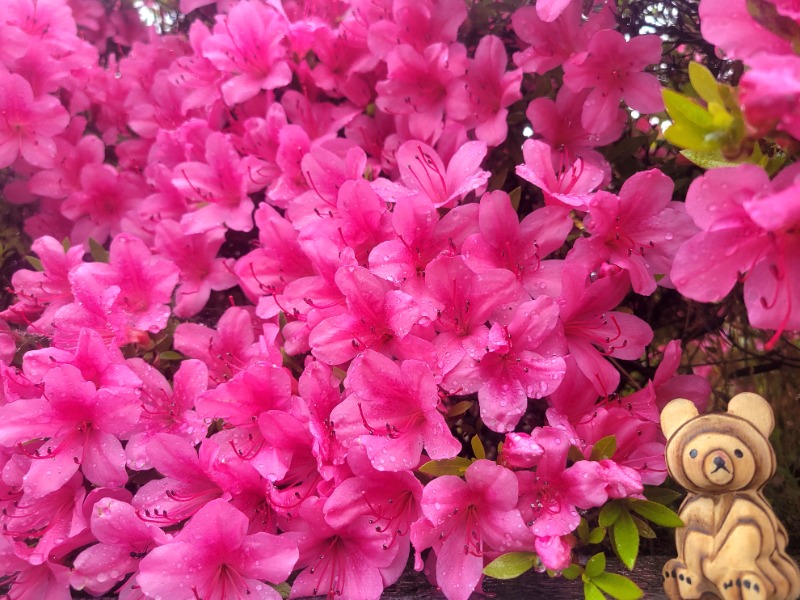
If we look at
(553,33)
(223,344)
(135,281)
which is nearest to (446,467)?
(223,344)

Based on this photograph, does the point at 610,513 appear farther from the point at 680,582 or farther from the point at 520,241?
the point at 520,241

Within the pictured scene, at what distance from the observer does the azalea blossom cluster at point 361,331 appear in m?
1.08

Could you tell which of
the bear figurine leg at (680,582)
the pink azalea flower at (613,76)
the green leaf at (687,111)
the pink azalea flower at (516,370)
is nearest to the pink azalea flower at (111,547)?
the pink azalea flower at (516,370)

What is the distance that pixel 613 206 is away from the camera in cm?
115

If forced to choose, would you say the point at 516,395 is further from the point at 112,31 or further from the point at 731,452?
the point at 112,31

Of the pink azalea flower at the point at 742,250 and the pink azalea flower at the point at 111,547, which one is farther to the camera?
the pink azalea flower at the point at 111,547

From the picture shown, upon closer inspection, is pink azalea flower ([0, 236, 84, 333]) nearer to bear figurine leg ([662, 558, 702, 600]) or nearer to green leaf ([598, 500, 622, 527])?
green leaf ([598, 500, 622, 527])

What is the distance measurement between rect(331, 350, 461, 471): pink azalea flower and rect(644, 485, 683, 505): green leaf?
0.33m

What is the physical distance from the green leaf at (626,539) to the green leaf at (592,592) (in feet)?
0.19

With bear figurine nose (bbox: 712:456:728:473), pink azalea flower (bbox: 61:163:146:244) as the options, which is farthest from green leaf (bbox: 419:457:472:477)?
pink azalea flower (bbox: 61:163:146:244)

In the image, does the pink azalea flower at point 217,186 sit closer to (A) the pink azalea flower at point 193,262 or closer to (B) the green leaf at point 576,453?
(A) the pink azalea flower at point 193,262

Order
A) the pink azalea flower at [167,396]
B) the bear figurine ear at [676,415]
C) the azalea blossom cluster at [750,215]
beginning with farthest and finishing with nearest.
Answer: the pink azalea flower at [167,396] < the bear figurine ear at [676,415] < the azalea blossom cluster at [750,215]

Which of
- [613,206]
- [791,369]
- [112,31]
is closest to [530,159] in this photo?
[613,206]

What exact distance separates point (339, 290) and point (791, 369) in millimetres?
1026
